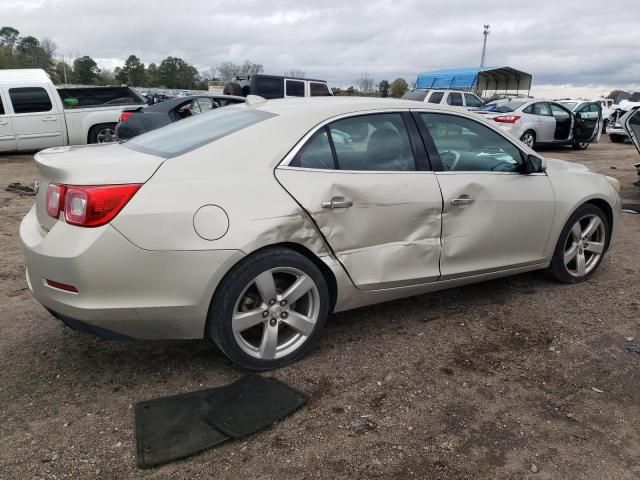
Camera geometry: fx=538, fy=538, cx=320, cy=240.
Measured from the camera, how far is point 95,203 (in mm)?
2580

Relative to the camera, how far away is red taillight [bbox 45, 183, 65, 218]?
8.84ft

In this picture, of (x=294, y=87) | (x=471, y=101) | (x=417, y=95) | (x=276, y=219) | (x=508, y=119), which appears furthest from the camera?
(x=471, y=101)

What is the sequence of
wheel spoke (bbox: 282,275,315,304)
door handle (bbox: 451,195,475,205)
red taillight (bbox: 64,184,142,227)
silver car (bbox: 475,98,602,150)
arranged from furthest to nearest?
1. silver car (bbox: 475,98,602,150)
2. door handle (bbox: 451,195,475,205)
3. wheel spoke (bbox: 282,275,315,304)
4. red taillight (bbox: 64,184,142,227)

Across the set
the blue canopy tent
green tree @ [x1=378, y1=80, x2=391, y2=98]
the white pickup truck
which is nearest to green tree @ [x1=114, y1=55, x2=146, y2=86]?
green tree @ [x1=378, y1=80, x2=391, y2=98]

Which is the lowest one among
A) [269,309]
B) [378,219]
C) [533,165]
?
[269,309]

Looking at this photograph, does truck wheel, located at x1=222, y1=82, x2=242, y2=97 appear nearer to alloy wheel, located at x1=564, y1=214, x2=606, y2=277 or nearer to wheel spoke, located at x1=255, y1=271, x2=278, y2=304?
alloy wheel, located at x1=564, y1=214, x2=606, y2=277

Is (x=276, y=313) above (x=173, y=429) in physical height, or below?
above

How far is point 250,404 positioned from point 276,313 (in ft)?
1.70

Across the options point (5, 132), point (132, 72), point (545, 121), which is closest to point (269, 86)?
point (5, 132)

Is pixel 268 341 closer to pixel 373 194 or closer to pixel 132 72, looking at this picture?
pixel 373 194

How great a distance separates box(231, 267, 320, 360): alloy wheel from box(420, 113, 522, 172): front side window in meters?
1.32

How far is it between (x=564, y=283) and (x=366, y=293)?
2.14m

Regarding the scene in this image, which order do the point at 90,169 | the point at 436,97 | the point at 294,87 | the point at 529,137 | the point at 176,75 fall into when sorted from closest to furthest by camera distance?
the point at 90,169 → the point at 529,137 → the point at 294,87 → the point at 436,97 → the point at 176,75

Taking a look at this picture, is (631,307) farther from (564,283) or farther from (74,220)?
(74,220)
